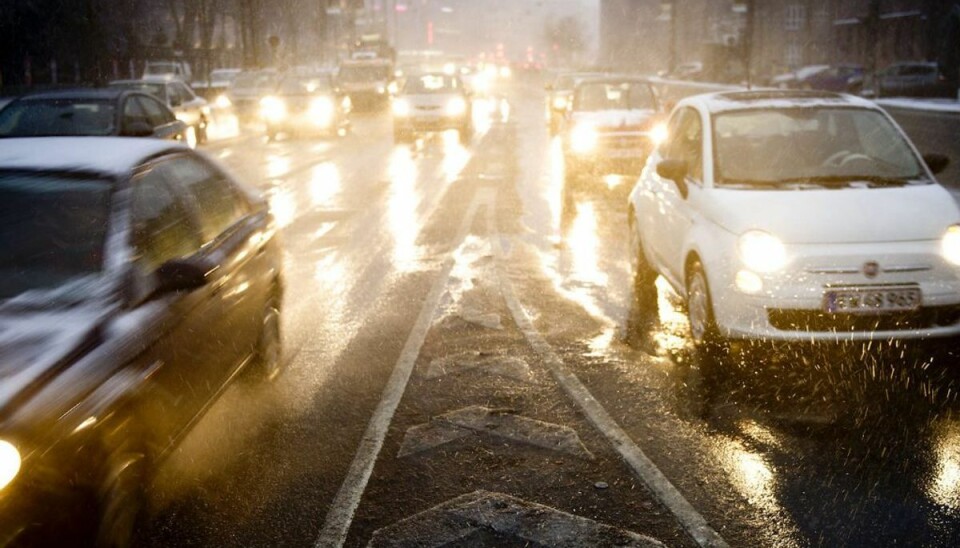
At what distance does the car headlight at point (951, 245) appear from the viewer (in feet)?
19.1

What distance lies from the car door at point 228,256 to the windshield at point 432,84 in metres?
22.8

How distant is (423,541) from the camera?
3.94m

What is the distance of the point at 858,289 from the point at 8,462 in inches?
183

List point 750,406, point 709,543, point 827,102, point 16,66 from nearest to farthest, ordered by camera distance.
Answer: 1. point 709,543
2. point 750,406
3. point 827,102
4. point 16,66

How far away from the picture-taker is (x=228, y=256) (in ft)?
16.9

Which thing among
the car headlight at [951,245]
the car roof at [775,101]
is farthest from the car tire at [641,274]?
→ the car headlight at [951,245]

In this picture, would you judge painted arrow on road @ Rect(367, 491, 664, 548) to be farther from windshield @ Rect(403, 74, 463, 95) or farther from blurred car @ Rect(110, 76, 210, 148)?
windshield @ Rect(403, 74, 463, 95)

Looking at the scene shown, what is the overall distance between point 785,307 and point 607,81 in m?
12.9

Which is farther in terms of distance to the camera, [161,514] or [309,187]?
[309,187]

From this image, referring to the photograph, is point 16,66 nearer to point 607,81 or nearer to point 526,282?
point 607,81

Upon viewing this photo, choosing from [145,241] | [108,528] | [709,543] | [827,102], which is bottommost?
[709,543]

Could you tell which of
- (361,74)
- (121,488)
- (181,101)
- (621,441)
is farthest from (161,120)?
(361,74)

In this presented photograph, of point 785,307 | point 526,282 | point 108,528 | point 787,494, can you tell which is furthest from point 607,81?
point 108,528

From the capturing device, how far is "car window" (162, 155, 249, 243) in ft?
17.1
